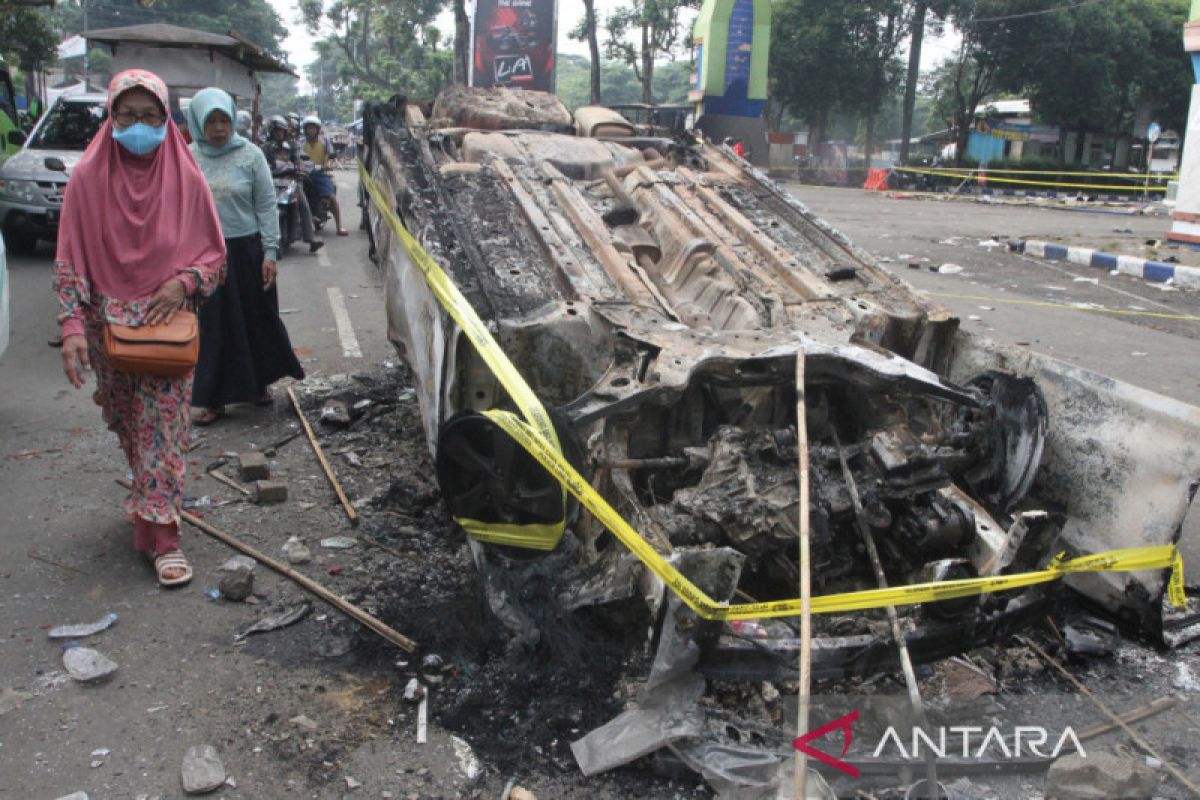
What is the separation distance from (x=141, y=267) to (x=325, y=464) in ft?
5.12

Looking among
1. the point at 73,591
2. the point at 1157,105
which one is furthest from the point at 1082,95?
the point at 73,591

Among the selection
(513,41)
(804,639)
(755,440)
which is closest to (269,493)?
(755,440)

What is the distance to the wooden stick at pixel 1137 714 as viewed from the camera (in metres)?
3.06

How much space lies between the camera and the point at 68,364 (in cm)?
358

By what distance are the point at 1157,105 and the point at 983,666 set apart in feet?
153

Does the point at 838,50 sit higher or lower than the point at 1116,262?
higher

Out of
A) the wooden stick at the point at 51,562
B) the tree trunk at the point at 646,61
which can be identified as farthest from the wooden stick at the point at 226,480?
the tree trunk at the point at 646,61

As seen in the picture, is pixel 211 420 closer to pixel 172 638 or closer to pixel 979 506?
pixel 172 638

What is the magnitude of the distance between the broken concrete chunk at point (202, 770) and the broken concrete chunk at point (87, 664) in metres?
0.59

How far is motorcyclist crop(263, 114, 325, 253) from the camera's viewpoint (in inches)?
456

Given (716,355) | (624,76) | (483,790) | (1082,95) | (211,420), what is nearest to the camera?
(483,790)

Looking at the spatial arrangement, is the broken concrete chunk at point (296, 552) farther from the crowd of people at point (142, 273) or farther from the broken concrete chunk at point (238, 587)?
the crowd of people at point (142, 273)

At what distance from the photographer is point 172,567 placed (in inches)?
150

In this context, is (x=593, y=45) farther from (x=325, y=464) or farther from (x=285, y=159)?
(x=325, y=464)
